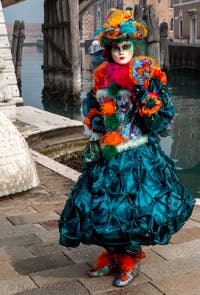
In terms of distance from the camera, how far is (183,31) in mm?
43906

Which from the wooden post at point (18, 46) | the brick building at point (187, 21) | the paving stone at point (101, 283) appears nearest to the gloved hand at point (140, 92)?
the paving stone at point (101, 283)

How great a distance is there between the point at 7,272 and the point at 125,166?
1.09 metres

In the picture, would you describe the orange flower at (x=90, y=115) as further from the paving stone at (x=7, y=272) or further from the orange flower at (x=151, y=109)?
the paving stone at (x=7, y=272)

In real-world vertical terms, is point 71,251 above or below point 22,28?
below

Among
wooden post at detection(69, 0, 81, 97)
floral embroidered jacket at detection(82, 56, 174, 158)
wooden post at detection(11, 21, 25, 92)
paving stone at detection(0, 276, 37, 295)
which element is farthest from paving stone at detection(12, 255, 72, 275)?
wooden post at detection(11, 21, 25, 92)

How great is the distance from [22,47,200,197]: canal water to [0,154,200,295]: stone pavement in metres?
2.09

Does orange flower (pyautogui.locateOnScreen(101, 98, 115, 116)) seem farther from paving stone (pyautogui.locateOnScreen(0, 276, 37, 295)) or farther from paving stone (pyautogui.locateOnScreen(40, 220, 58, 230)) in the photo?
paving stone (pyautogui.locateOnScreen(40, 220, 58, 230))

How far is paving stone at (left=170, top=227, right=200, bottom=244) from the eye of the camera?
4.08m

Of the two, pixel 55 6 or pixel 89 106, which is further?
pixel 55 6

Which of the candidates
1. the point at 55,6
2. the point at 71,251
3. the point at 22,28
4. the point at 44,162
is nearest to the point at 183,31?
the point at 22,28

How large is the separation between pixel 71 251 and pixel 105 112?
3.80ft

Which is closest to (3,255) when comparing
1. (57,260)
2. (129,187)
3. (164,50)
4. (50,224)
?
(57,260)

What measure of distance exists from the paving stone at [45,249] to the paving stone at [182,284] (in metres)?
0.86

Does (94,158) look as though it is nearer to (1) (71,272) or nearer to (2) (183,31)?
(1) (71,272)
